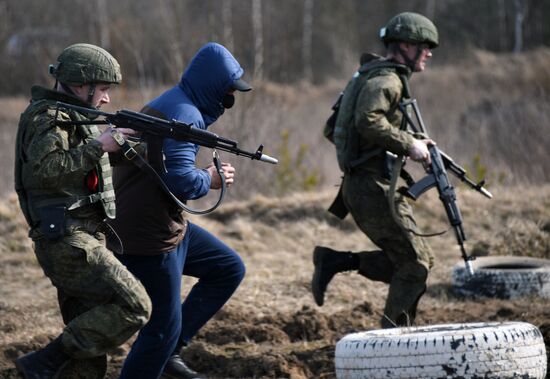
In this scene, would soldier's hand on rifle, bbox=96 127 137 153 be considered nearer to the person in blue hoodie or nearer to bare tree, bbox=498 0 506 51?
the person in blue hoodie

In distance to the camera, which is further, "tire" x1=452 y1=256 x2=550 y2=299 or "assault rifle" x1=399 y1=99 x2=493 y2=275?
"tire" x1=452 y1=256 x2=550 y2=299

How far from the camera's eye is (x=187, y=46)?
47.1 ft

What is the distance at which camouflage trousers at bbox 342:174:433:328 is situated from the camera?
6.00 m

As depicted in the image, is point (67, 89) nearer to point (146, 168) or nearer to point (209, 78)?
point (146, 168)

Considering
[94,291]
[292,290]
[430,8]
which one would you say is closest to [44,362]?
[94,291]

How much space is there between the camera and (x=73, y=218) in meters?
4.36

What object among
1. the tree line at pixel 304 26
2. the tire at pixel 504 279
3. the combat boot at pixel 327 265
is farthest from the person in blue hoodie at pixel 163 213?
the tree line at pixel 304 26

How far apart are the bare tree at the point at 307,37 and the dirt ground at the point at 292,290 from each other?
2284cm

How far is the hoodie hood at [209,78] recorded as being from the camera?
504 cm

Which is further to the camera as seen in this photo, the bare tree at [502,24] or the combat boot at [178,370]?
the bare tree at [502,24]

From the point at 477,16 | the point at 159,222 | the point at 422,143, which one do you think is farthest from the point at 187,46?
the point at 477,16

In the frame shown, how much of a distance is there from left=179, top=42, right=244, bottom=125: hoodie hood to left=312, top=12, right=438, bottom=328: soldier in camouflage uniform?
1.14 meters

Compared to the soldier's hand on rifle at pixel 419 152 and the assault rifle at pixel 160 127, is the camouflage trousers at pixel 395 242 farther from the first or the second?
the assault rifle at pixel 160 127

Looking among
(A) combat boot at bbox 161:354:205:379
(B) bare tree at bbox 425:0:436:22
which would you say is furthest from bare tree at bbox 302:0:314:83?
(A) combat boot at bbox 161:354:205:379
